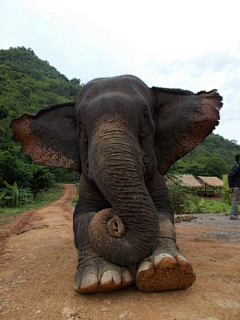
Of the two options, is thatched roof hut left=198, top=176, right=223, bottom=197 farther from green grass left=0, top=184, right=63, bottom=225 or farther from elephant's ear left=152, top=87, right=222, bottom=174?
elephant's ear left=152, top=87, right=222, bottom=174

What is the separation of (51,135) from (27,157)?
2196 centimetres

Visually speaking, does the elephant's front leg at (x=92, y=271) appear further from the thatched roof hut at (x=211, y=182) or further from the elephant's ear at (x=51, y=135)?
the thatched roof hut at (x=211, y=182)

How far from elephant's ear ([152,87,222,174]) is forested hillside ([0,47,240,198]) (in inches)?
494

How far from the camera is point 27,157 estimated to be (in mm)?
24906

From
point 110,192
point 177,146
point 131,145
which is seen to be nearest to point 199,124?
point 177,146

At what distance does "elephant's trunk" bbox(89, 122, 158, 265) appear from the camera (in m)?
2.36

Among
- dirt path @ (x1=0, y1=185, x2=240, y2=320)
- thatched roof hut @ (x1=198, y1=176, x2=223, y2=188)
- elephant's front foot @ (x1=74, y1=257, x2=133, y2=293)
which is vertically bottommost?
dirt path @ (x1=0, y1=185, x2=240, y2=320)

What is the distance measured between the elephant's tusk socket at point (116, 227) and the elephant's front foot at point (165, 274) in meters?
0.31

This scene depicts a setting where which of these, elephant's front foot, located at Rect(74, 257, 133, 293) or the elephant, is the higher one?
the elephant

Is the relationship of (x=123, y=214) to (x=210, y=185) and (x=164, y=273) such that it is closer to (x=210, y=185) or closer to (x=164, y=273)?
(x=164, y=273)

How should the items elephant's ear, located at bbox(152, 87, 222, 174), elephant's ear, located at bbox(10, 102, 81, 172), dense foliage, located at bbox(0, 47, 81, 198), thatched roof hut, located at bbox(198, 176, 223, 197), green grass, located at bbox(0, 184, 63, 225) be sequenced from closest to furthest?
elephant's ear, located at bbox(152, 87, 222, 174), elephant's ear, located at bbox(10, 102, 81, 172), green grass, located at bbox(0, 184, 63, 225), dense foliage, located at bbox(0, 47, 81, 198), thatched roof hut, located at bbox(198, 176, 223, 197)

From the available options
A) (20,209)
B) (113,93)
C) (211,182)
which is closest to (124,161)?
(113,93)

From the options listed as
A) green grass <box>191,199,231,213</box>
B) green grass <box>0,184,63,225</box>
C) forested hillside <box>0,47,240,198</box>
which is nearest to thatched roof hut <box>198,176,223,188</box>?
forested hillside <box>0,47,240,198</box>

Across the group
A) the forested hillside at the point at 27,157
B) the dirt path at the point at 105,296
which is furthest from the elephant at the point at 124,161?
the forested hillside at the point at 27,157
